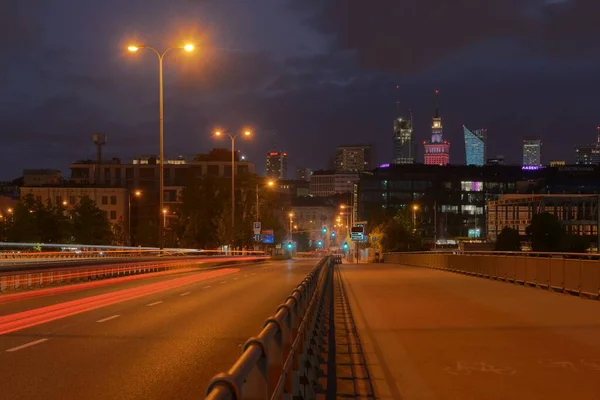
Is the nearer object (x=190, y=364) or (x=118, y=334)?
(x=190, y=364)

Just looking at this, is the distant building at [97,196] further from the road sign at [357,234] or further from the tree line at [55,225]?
the road sign at [357,234]

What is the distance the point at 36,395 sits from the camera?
8984mm

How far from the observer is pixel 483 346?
1331 centimetres

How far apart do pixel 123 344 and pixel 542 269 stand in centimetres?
1774

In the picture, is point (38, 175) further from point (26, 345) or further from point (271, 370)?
point (271, 370)

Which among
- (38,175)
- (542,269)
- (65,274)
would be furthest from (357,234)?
(38,175)

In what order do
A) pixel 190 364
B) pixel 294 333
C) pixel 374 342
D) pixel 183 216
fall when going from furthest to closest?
pixel 183 216, pixel 374 342, pixel 190 364, pixel 294 333

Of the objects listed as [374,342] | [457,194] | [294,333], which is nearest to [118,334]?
[374,342]

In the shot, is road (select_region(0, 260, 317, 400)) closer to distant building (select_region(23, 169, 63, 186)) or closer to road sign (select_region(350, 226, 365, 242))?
road sign (select_region(350, 226, 365, 242))

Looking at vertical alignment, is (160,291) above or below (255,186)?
below

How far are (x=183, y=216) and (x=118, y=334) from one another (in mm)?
91847

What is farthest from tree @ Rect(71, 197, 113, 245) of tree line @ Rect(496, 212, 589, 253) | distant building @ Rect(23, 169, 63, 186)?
distant building @ Rect(23, 169, 63, 186)

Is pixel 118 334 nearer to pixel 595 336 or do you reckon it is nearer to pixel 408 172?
pixel 595 336

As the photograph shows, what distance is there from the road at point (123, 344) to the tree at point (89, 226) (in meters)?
76.2
